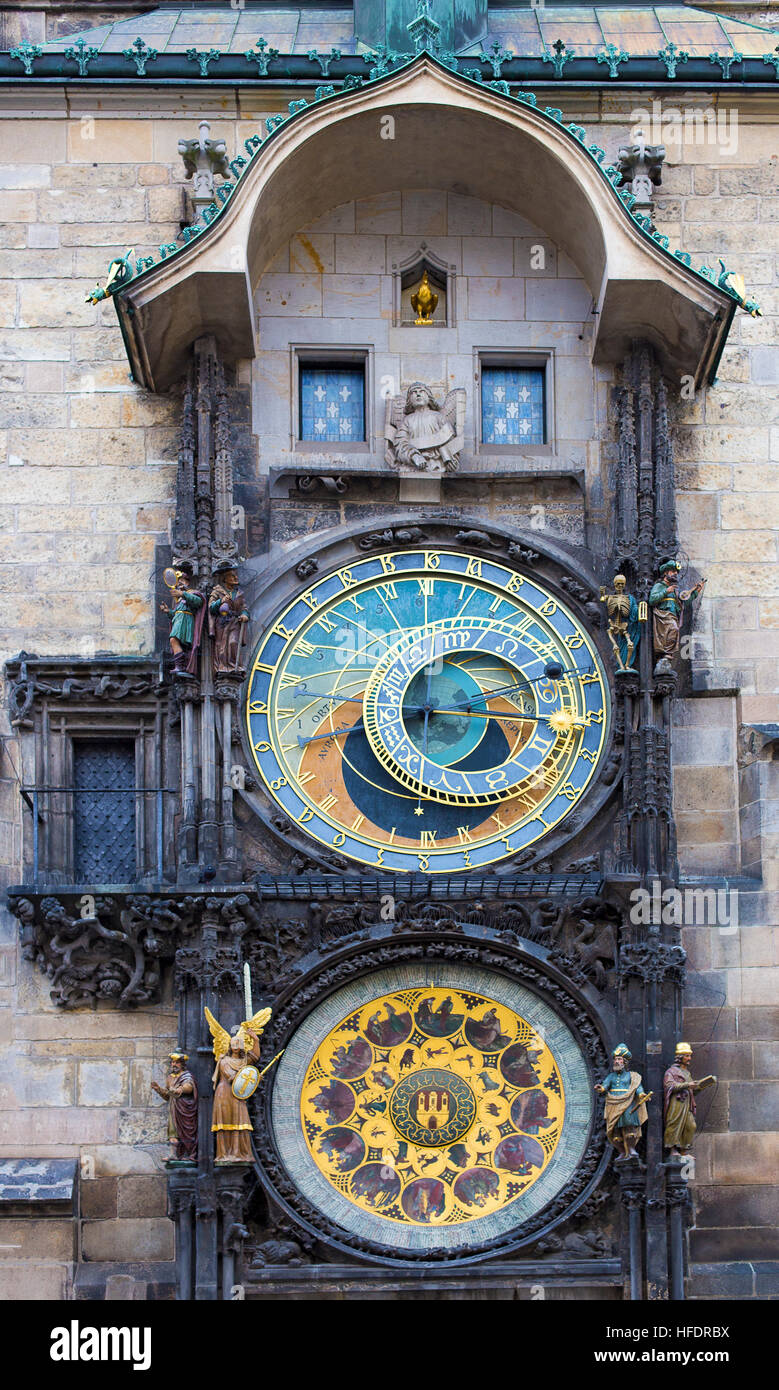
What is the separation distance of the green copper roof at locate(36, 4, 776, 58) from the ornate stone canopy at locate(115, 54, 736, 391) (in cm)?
106

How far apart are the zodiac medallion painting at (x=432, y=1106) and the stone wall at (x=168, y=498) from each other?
0.86 metres

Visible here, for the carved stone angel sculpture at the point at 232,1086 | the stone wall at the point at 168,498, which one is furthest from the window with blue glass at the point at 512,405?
the carved stone angel sculpture at the point at 232,1086

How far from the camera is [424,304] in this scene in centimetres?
1554

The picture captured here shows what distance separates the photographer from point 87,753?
1483 cm

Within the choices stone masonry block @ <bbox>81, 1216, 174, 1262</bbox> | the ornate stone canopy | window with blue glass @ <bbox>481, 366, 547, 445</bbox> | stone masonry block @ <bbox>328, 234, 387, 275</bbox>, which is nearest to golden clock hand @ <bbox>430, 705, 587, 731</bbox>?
window with blue glass @ <bbox>481, 366, 547, 445</bbox>

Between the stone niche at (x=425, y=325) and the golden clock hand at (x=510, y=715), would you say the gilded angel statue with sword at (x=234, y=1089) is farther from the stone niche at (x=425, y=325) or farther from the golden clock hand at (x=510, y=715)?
the stone niche at (x=425, y=325)

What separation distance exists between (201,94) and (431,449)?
8.13 ft

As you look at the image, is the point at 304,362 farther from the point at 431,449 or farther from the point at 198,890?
the point at 198,890

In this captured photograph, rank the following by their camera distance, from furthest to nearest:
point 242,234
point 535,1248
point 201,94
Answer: point 201,94 < point 242,234 < point 535,1248

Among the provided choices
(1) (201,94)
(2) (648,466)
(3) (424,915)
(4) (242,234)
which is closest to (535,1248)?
(3) (424,915)

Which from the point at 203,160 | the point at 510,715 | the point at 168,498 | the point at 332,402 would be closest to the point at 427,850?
the point at 510,715

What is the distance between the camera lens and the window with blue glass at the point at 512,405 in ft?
50.4

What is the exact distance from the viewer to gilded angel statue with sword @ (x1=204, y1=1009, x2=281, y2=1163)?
44.5 ft

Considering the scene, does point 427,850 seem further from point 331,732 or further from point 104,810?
point 104,810
